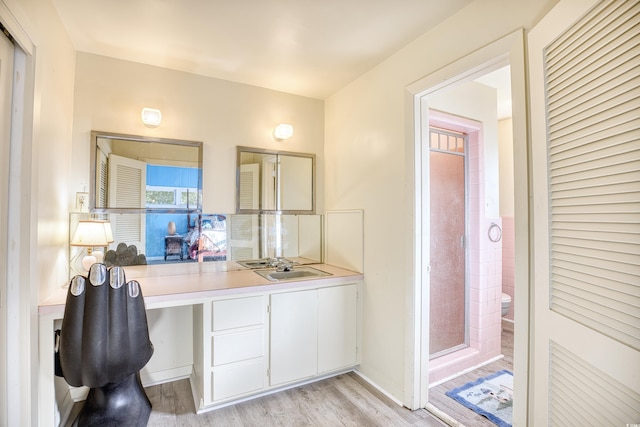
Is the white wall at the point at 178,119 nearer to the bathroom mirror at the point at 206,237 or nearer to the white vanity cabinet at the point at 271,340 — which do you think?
the bathroom mirror at the point at 206,237

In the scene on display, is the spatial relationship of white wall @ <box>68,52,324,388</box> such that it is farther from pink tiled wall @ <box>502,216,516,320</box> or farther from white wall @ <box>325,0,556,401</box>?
pink tiled wall @ <box>502,216,516,320</box>

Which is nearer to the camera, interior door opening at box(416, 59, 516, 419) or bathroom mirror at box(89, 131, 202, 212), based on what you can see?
bathroom mirror at box(89, 131, 202, 212)

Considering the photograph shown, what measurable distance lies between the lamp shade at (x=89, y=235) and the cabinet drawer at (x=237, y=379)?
1179 millimetres

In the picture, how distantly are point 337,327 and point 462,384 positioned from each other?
108 centimetres

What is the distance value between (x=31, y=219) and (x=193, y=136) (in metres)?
1.32

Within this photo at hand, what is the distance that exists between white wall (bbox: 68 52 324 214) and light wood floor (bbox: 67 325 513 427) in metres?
1.47

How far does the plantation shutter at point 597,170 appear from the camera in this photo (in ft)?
2.97

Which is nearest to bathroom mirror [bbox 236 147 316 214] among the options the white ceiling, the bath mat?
the white ceiling

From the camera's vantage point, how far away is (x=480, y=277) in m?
2.75

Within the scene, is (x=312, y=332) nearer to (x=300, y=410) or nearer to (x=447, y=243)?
(x=300, y=410)

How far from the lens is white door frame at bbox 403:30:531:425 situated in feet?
4.73

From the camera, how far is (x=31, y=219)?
152cm

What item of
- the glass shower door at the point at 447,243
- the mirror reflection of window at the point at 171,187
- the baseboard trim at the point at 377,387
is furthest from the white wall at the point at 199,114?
the baseboard trim at the point at 377,387

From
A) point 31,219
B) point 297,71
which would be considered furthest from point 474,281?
point 31,219
